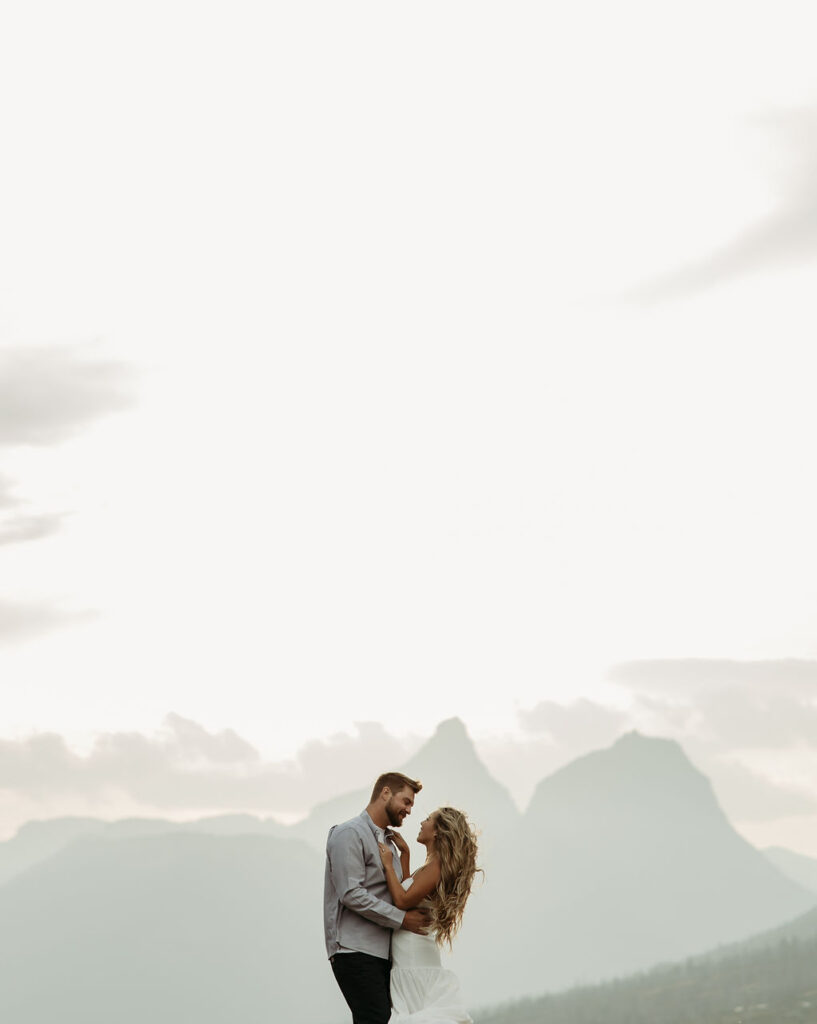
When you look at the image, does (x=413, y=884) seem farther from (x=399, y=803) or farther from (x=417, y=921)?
(x=399, y=803)

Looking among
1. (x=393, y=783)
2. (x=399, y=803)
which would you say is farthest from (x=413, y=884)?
(x=393, y=783)

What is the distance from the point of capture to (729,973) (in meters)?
173

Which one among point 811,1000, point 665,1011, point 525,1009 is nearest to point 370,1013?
point 811,1000

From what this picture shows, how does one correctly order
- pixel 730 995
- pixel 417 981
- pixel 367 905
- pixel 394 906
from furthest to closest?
1. pixel 730 995
2. pixel 417 981
3. pixel 394 906
4. pixel 367 905

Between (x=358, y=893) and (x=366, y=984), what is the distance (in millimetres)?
743

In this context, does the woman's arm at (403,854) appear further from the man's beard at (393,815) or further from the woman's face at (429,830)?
the woman's face at (429,830)

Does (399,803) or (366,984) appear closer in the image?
(399,803)

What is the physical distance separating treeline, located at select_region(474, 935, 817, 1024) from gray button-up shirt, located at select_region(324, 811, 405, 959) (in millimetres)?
131938

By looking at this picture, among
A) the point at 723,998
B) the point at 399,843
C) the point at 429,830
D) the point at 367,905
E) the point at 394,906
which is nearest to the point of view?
the point at 429,830

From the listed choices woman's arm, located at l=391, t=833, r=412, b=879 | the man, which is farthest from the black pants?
woman's arm, located at l=391, t=833, r=412, b=879

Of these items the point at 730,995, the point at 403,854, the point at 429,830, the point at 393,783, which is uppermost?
the point at 393,783

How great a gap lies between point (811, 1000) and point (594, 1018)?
5390cm

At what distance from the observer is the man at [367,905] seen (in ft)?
29.4

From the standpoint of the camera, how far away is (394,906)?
9.11 metres
